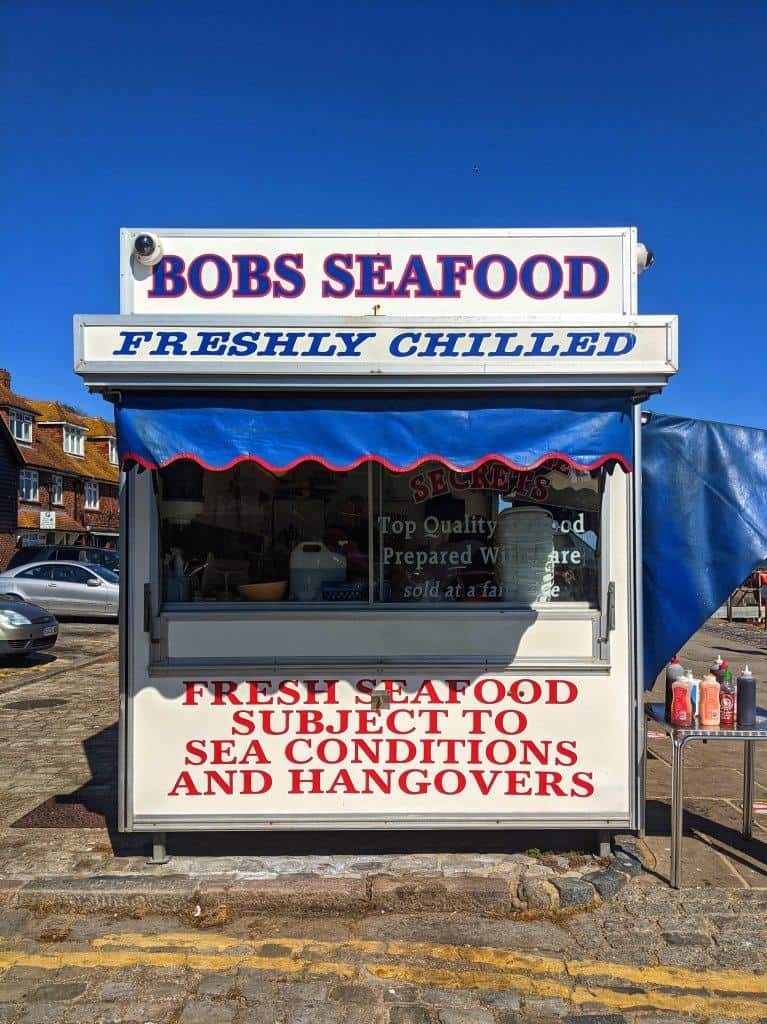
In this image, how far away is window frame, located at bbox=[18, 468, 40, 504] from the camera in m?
35.1

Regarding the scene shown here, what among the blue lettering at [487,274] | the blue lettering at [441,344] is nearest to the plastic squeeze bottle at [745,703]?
the blue lettering at [441,344]

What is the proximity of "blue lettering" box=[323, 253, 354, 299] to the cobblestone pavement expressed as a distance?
344cm

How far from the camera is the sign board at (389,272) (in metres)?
4.76

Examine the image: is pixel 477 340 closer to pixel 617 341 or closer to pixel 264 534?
pixel 617 341

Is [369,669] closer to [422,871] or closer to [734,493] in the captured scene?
[422,871]

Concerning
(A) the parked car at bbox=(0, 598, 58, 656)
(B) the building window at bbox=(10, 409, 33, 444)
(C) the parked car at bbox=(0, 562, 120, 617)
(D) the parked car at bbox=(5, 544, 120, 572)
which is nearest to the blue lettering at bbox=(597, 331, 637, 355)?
(A) the parked car at bbox=(0, 598, 58, 656)

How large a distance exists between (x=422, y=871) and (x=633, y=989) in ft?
4.42

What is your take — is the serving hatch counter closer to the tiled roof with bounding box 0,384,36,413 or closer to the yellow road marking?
the yellow road marking

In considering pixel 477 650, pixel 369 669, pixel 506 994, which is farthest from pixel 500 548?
pixel 506 994

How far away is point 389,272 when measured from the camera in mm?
4785

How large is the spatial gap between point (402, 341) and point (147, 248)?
5.37 ft

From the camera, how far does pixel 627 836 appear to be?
17.1 feet

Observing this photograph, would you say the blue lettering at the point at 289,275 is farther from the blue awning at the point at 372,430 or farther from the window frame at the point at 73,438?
the window frame at the point at 73,438

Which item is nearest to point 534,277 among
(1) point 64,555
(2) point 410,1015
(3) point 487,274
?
(3) point 487,274
